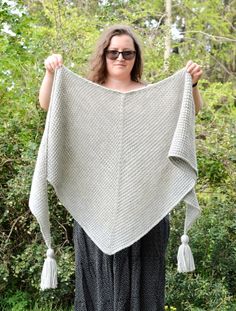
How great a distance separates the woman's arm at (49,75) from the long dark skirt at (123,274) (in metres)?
0.56

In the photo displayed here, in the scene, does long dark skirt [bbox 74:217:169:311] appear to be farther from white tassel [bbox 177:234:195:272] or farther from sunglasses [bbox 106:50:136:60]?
sunglasses [bbox 106:50:136:60]

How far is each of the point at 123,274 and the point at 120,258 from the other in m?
0.07

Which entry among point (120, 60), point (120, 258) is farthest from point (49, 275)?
point (120, 60)

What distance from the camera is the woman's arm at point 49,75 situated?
2496 millimetres

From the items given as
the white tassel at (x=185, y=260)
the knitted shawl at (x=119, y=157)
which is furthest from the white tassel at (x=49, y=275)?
the white tassel at (x=185, y=260)

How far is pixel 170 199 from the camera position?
103 inches

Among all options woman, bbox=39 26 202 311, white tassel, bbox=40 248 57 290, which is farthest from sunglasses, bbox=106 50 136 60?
white tassel, bbox=40 248 57 290

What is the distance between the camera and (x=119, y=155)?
257 cm

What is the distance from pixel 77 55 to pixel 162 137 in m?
1.89

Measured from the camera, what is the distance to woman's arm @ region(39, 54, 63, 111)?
250 cm

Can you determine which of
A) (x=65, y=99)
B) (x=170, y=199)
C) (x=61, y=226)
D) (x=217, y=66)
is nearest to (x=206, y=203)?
(x=61, y=226)

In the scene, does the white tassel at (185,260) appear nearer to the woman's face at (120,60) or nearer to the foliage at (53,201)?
the woman's face at (120,60)

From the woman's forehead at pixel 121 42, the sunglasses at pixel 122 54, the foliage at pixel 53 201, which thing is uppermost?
the woman's forehead at pixel 121 42

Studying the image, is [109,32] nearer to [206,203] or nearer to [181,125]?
[181,125]
